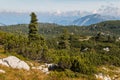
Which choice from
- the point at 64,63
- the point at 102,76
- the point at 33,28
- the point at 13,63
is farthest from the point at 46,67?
the point at 33,28

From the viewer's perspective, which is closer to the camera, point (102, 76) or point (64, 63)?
point (64, 63)

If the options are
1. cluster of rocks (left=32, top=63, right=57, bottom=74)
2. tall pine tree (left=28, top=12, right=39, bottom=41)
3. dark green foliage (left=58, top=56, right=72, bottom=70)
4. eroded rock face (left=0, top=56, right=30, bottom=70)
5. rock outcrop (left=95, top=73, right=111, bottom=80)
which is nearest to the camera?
eroded rock face (left=0, top=56, right=30, bottom=70)

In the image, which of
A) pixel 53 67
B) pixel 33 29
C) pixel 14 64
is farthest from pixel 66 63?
pixel 33 29

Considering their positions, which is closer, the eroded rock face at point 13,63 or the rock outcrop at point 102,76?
the eroded rock face at point 13,63

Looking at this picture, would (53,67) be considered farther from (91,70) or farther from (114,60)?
(114,60)

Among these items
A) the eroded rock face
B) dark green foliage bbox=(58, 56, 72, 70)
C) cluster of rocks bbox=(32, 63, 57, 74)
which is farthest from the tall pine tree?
the eroded rock face

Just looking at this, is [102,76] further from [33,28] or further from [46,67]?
[33,28]

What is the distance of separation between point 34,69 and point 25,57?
8470 millimetres

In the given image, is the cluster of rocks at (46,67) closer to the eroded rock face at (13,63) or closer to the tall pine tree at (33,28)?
the eroded rock face at (13,63)

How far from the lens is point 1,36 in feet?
228

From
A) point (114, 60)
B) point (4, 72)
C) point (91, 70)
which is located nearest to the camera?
point (4, 72)

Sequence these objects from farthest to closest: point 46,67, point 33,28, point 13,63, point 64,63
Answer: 1. point 33,28
2. point 64,63
3. point 46,67
4. point 13,63

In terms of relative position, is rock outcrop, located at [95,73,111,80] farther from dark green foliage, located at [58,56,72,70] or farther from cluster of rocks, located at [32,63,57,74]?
cluster of rocks, located at [32,63,57,74]

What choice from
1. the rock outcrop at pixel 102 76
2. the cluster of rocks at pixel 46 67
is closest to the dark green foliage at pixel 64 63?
the cluster of rocks at pixel 46 67
